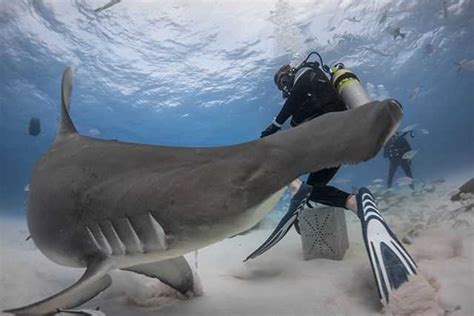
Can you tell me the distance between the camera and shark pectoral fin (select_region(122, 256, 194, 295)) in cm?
337

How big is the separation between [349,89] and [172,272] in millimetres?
2257

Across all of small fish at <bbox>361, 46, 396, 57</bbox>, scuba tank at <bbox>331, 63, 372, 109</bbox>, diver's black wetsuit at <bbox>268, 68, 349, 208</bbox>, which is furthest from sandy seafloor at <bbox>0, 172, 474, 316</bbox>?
small fish at <bbox>361, 46, 396, 57</bbox>

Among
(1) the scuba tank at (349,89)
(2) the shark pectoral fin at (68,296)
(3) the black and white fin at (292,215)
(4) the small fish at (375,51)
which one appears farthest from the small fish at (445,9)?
(2) the shark pectoral fin at (68,296)

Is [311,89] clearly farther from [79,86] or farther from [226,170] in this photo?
[79,86]

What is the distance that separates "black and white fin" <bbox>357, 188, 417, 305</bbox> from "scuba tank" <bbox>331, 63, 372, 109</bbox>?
1.26 meters

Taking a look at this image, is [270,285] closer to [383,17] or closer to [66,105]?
[66,105]

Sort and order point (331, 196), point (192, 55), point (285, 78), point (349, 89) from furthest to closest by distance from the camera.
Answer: point (192, 55)
point (285, 78)
point (331, 196)
point (349, 89)

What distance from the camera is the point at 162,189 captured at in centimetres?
221

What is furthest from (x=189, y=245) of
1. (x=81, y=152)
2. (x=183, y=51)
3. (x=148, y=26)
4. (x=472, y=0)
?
(x=472, y=0)

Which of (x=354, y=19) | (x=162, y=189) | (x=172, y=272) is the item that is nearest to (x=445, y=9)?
(x=354, y=19)

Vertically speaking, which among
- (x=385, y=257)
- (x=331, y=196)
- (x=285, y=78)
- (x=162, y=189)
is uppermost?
(x=285, y=78)

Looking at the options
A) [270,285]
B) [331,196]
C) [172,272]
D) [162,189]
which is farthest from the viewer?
[331,196]

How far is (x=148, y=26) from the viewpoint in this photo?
18.6 meters

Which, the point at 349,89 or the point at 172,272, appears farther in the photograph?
the point at 172,272
